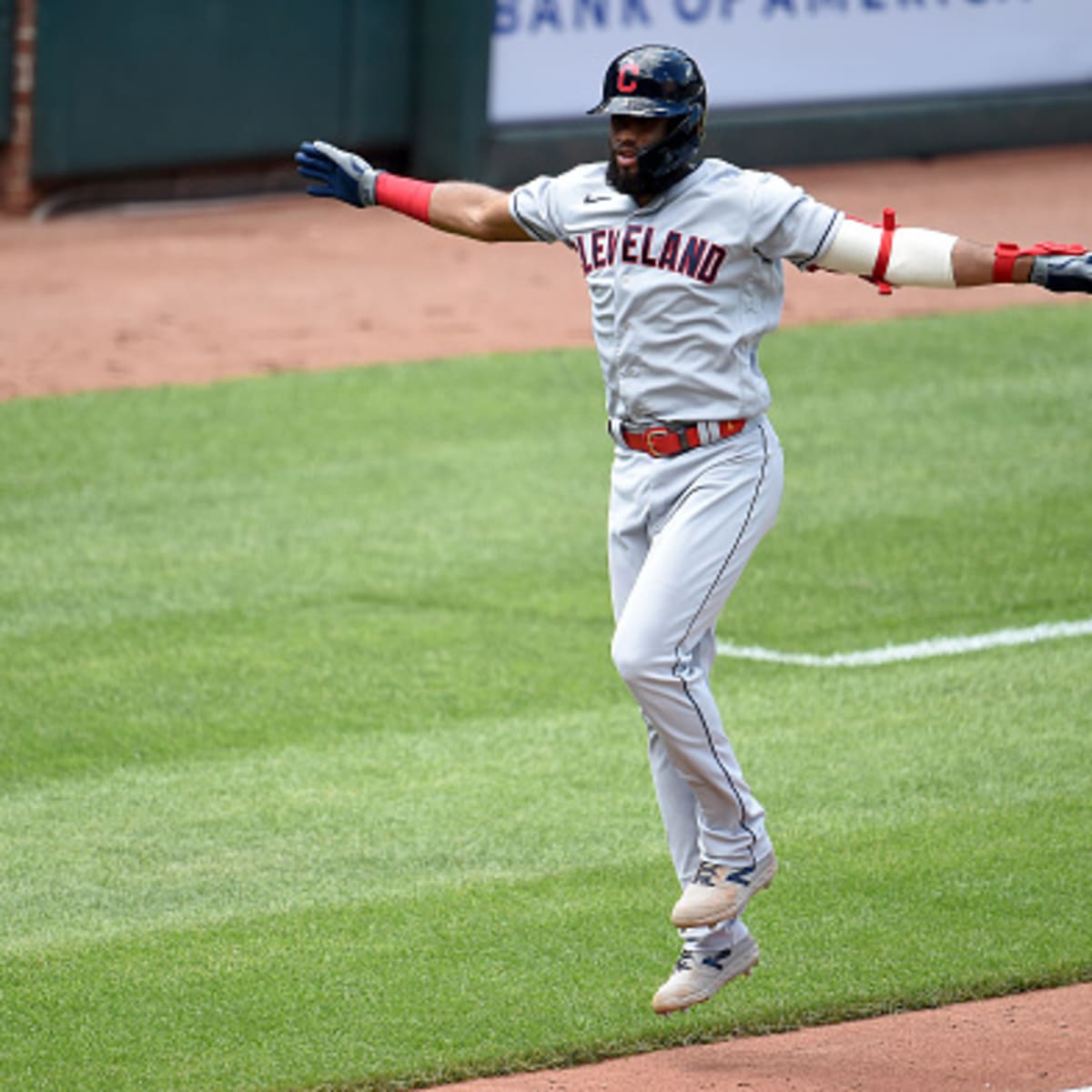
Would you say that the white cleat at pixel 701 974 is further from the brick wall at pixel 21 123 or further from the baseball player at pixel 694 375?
the brick wall at pixel 21 123

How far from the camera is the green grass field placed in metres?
5.29

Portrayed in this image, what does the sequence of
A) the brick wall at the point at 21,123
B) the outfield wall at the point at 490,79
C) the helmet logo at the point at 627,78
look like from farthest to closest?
1. the outfield wall at the point at 490,79
2. the brick wall at the point at 21,123
3. the helmet logo at the point at 627,78

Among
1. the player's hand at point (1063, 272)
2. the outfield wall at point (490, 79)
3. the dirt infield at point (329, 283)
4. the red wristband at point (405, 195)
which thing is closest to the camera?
the player's hand at point (1063, 272)

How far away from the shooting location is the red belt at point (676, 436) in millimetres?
5117

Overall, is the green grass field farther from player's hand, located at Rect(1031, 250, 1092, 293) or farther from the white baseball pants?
player's hand, located at Rect(1031, 250, 1092, 293)

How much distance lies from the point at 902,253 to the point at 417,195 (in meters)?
1.34

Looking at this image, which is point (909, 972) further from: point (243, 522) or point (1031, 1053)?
point (243, 522)

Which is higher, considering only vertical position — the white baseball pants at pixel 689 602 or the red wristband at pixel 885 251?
the red wristband at pixel 885 251

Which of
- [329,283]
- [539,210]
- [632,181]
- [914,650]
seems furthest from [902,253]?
[329,283]

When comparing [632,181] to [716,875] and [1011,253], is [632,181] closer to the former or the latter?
[1011,253]

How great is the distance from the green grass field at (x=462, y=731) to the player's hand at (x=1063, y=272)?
1.70m

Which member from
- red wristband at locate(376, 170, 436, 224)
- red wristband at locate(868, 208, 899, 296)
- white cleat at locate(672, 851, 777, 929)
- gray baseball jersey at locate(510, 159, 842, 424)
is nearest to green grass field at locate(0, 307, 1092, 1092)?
white cleat at locate(672, 851, 777, 929)

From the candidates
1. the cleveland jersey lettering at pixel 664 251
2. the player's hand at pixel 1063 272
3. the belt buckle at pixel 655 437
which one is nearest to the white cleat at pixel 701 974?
the belt buckle at pixel 655 437

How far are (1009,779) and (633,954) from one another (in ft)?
5.56
